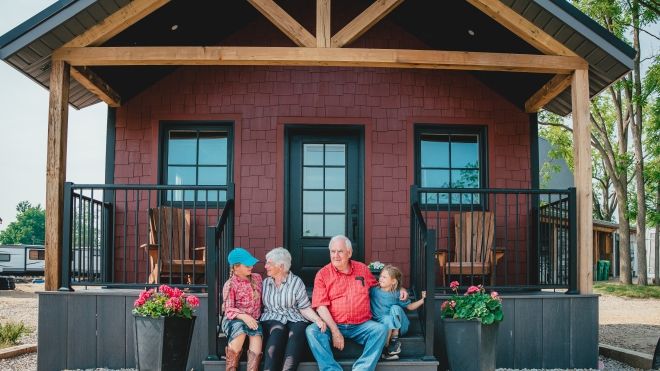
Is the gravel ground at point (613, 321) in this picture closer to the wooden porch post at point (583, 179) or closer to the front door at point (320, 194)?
the wooden porch post at point (583, 179)

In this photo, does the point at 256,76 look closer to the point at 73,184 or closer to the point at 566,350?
the point at 73,184

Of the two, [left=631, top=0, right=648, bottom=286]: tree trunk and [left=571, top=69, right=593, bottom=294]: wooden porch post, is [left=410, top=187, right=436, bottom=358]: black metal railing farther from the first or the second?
[left=631, top=0, right=648, bottom=286]: tree trunk

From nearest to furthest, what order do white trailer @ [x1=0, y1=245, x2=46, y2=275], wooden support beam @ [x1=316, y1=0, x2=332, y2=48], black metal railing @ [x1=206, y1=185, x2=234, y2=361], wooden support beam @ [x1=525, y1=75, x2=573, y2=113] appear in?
black metal railing @ [x1=206, y1=185, x2=234, y2=361] < wooden support beam @ [x1=316, y1=0, x2=332, y2=48] < wooden support beam @ [x1=525, y1=75, x2=573, y2=113] < white trailer @ [x1=0, y1=245, x2=46, y2=275]

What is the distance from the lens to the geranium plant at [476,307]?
5.27 m

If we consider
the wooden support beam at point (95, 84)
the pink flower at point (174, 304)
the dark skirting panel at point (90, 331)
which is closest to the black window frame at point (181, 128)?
the wooden support beam at point (95, 84)

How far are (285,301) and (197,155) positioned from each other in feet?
9.76

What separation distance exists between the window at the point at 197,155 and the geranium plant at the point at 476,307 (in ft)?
10.4

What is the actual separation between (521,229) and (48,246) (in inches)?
189

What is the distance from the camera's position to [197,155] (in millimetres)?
7727

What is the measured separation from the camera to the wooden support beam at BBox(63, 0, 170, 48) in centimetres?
603

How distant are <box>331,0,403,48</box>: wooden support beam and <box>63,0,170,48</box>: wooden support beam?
155 cm

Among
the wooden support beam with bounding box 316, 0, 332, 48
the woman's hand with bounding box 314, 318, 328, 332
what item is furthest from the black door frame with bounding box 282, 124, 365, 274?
the woman's hand with bounding box 314, 318, 328, 332

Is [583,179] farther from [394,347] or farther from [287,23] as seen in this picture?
[287,23]

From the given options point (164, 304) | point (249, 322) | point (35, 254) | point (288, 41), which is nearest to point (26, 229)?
point (35, 254)
